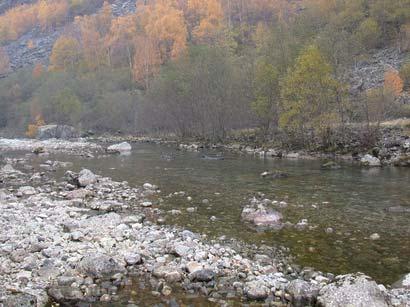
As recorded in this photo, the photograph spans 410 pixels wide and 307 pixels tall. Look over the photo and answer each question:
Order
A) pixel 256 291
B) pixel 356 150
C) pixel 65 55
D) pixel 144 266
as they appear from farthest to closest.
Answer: pixel 65 55, pixel 356 150, pixel 144 266, pixel 256 291

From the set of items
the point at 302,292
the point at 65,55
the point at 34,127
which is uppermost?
the point at 65,55

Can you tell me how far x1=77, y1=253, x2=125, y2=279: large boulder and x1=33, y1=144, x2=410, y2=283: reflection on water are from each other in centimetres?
389

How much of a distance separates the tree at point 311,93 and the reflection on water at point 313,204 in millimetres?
7592

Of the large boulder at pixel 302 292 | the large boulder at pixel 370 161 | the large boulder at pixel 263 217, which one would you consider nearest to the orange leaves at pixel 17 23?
the large boulder at pixel 370 161

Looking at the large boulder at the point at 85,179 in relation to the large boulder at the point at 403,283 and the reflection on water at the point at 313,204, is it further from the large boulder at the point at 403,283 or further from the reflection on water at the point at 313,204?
the large boulder at the point at 403,283

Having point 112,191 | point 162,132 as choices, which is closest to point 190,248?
point 112,191

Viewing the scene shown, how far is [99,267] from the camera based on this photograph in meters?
9.43

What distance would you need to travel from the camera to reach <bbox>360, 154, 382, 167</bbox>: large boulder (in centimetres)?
2991

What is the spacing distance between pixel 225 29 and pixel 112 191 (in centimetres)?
9137

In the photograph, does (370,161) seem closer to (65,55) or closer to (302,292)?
(302,292)

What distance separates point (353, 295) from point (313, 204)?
29.8 feet

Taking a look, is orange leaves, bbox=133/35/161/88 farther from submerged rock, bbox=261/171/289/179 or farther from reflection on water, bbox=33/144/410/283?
submerged rock, bbox=261/171/289/179

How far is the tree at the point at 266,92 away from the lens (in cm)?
4331

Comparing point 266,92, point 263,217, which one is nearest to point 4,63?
point 266,92
